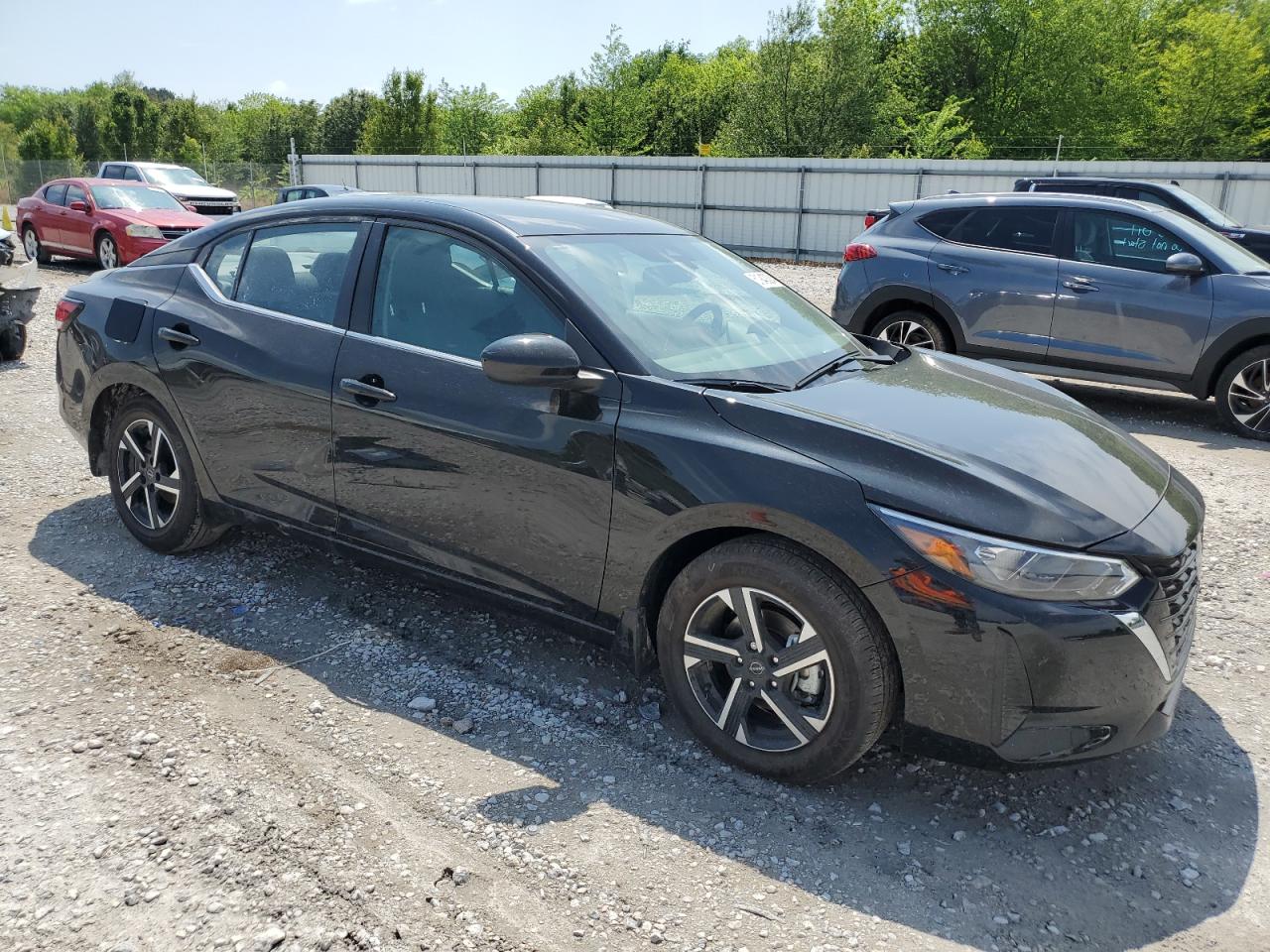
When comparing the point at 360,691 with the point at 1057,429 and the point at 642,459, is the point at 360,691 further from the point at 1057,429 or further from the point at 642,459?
the point at 1057,429

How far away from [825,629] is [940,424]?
2.66ft

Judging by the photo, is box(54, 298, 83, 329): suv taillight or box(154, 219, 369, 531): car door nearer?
box(154, 219, 369, 531): car door

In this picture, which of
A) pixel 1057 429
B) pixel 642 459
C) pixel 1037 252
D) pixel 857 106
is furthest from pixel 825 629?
pixel 857 106

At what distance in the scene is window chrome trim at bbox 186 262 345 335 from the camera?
153 inches

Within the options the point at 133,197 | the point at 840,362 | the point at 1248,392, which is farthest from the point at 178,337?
the point at 133,197

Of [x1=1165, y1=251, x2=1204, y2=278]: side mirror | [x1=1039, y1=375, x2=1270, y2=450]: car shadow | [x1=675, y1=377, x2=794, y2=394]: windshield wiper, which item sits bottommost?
[x1=1039, y1=375, x2=1270, y2=450]: car shadow

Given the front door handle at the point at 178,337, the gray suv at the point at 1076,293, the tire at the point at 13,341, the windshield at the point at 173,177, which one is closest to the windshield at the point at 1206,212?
the gray suv at the point at 1076,293

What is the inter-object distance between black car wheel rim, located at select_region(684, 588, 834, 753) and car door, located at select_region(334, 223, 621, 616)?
1.48ft

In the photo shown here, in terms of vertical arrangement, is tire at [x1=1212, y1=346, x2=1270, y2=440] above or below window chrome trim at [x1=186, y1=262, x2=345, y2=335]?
below

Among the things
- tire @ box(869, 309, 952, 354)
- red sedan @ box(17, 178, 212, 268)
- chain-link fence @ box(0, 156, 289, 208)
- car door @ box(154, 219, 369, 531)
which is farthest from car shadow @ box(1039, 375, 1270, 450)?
chain-link fence @ box(0, 156, 289, 208)

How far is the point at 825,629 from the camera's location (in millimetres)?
2787

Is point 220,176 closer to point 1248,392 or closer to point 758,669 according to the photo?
point 1248,392

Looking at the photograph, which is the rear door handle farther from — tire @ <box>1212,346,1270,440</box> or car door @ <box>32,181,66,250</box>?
car door @ <box>32,181,66,250</box>

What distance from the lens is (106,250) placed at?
655 inches
